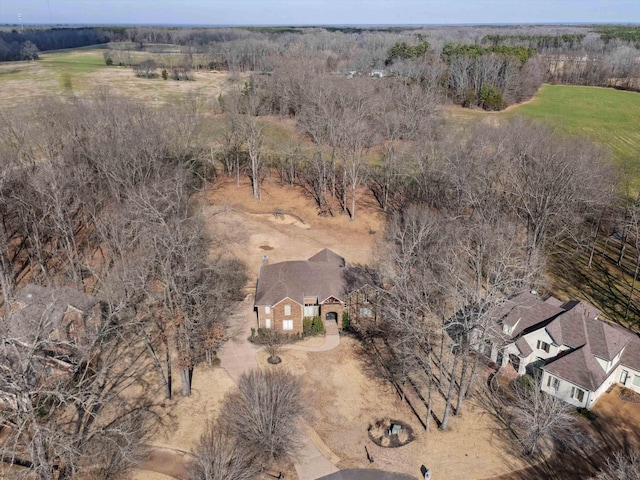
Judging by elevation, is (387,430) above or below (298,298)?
below

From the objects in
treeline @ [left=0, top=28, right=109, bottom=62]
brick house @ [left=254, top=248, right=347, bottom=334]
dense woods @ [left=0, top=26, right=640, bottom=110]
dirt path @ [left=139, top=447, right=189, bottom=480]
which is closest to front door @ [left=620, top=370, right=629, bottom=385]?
brick house @ [left=254, top=248, right=347, bottom=334]

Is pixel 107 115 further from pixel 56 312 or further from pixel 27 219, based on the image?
pixel 56 312

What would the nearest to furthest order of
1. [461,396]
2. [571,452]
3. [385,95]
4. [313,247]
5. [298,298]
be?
[571,452] → [461,396] → [298,298] → [313,247] → [385,95]

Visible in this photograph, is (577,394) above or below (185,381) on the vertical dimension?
below

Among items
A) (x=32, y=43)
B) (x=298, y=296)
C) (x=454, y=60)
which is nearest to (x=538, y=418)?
(x=298, y=296)

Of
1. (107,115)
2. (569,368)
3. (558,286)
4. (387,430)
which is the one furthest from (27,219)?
(558,286)

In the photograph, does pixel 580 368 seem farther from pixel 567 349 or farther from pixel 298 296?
pixel 298 296

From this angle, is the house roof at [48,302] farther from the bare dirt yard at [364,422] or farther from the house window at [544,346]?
the house window at [544,346]

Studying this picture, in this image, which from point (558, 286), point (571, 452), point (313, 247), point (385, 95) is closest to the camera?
point (571, 452)
